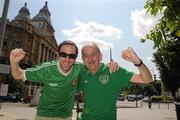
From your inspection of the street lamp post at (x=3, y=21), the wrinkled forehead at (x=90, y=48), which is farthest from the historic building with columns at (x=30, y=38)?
the wrinkled forehead at (x=90, y=48)

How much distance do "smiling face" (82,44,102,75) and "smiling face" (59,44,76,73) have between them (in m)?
0.25

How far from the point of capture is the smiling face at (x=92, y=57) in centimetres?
373

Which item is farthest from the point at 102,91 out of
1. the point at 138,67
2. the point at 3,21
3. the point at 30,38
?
the point at 30,38

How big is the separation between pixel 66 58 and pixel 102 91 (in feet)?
2.17

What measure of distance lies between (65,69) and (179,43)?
24.3 meters

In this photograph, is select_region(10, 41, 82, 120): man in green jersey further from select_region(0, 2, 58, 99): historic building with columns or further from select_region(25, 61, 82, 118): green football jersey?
select_region(0, 2, 58, 99): historic building with columns

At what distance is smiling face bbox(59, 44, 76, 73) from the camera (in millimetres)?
3958

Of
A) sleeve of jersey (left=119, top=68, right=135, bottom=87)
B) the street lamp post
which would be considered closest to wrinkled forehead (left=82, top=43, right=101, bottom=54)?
sleeve of jersey (left=119, top=68, right=135, bottom=87)

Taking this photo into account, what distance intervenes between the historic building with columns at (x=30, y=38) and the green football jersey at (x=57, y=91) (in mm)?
59204

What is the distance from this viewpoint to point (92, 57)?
3.72 m

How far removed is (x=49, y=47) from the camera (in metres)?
102

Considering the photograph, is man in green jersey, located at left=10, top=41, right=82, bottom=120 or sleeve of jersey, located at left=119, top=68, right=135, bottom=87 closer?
sleeve of jersey, located at left=119, top=68, right=135, bottom=87

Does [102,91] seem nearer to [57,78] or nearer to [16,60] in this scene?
[57,78]

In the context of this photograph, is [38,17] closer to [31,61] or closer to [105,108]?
[31,61]
